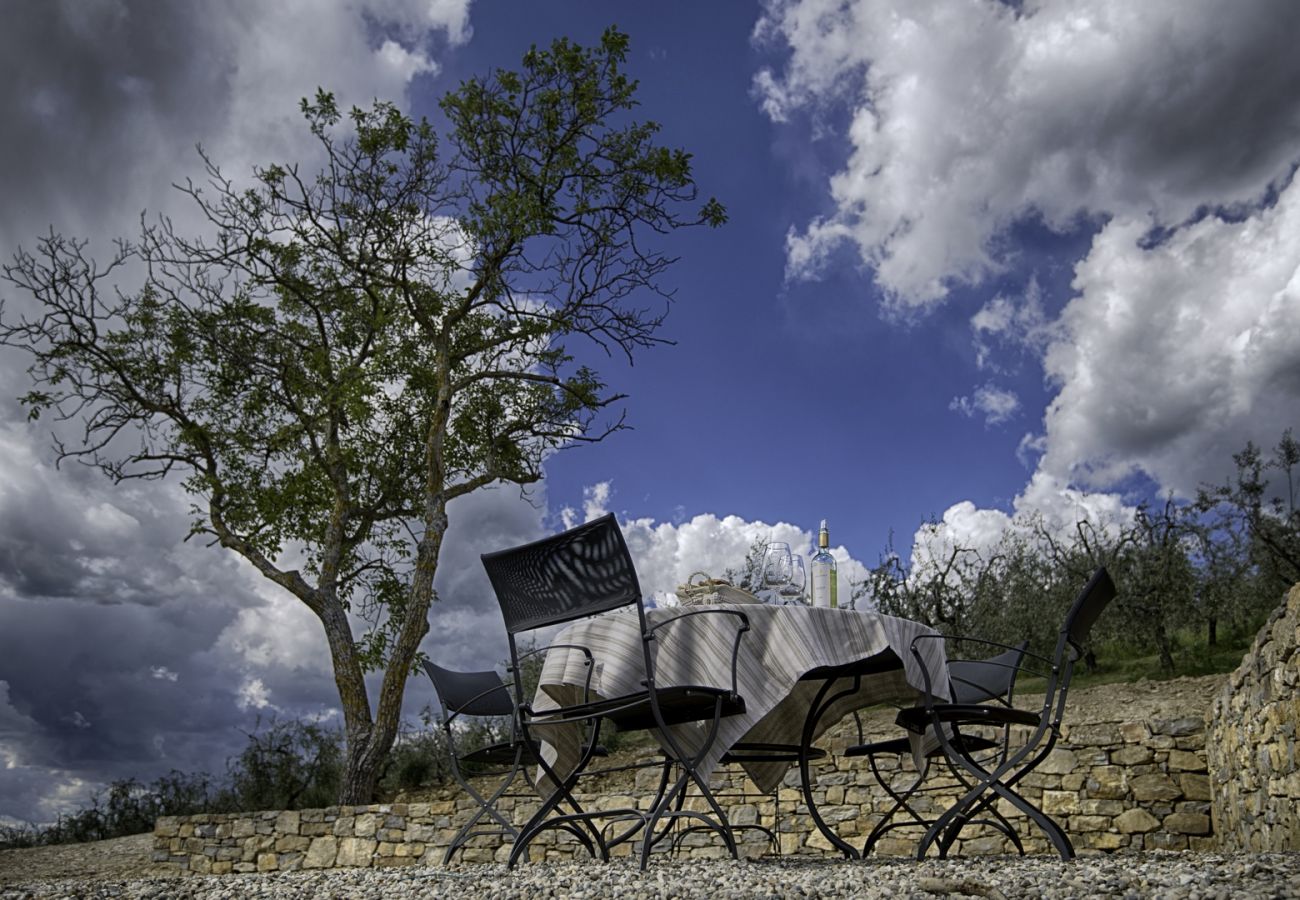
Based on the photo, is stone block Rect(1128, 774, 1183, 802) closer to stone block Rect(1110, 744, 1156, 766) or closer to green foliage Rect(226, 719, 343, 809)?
stone block Rect(1110, 744, 1156, 766)

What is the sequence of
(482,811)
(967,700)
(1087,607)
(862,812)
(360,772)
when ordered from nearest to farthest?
(1087,607) → (482,811) → (967,700) → (862,812) → (360,772)

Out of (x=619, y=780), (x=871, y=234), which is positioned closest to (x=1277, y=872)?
(x=871, y=234)

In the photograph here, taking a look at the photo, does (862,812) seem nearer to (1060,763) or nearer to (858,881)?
(1060,763)

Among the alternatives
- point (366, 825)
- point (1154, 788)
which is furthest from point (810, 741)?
point (366, 825)

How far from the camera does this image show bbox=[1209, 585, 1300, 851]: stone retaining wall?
3451 mm

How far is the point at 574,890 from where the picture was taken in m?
2.67

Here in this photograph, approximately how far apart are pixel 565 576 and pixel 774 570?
1.21m

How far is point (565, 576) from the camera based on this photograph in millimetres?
3385

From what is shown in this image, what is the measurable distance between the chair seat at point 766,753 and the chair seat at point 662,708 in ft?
1.45

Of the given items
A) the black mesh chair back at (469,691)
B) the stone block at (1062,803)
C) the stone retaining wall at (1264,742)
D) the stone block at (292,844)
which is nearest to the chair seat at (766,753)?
the black mesh chair back at (469,691)

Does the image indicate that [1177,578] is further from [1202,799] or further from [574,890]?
[574,890]

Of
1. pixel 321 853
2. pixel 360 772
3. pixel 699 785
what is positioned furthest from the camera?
pixel 360 772

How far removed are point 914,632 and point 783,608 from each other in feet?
1.87

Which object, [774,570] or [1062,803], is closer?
[774,570]
